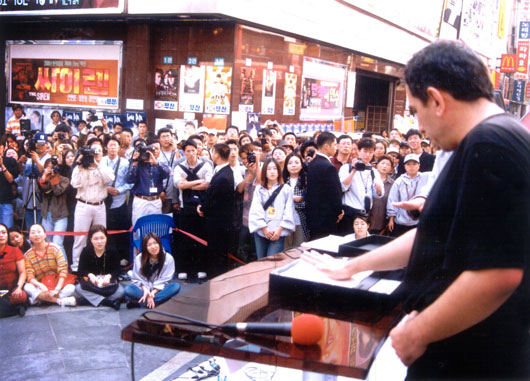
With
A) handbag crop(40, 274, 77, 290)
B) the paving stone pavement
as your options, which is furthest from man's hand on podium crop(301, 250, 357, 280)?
handbag crop(40, 274, 77, 290)

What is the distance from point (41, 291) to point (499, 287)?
613 cm

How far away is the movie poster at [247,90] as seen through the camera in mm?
14625

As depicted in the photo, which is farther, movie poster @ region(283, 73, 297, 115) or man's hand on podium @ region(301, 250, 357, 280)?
movie poster @ region(283, 73, 297, 115)

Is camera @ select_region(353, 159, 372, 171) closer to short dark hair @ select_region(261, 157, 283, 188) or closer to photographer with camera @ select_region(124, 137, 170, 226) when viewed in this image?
short dark hair @ select_region(261, 157, 283, 188)

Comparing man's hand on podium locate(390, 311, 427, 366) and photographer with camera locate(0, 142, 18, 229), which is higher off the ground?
man's hand on podium locate(390, 311, 427, 366)

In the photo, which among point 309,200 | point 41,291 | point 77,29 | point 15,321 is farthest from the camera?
point 77,29

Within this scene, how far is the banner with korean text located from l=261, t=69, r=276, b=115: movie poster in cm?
391

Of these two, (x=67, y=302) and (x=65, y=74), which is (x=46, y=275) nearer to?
(x=67, y=302)

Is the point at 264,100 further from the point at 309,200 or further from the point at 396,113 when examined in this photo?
the point at 396,113

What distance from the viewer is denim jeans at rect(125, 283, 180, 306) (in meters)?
6.58

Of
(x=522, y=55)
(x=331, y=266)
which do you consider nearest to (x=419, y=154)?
(x=331, y=266)

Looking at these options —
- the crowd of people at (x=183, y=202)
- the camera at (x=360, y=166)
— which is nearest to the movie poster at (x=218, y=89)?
the crowd of people at (x=183, y=202)

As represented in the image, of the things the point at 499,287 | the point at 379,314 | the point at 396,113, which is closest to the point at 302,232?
the point at 379,314

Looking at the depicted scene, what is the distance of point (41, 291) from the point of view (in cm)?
649
